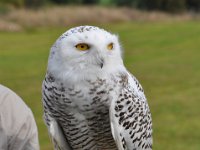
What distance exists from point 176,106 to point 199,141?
2.06 m

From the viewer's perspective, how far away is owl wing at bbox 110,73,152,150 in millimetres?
2176

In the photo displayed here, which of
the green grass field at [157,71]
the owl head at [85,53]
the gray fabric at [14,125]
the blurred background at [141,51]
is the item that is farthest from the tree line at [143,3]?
the owl head at [85,53]

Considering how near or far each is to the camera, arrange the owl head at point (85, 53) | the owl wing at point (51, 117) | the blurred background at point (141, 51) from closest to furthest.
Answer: the owl head at point (85, 53) < the owl wing at point (51, 117) < the blurred background at point (141, 51)

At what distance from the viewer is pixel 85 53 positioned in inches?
79.7

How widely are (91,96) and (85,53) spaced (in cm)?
17

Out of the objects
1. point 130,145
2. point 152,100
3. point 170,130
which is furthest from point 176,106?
point 130,145

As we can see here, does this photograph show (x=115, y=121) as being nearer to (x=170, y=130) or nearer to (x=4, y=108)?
(x=4, y=108)

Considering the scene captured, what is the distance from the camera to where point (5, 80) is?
10547mm

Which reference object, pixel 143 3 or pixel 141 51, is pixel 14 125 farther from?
pixel 143 3

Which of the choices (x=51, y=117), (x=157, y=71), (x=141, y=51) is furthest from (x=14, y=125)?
(x=141, y=51)

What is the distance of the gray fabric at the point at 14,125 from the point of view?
91.0 inches

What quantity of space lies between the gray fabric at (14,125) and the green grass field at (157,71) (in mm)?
497

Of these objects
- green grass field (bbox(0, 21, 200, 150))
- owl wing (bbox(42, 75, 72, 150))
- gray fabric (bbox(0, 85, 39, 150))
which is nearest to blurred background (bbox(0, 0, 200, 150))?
green grass field (bbox(0, 21, 200, 150))

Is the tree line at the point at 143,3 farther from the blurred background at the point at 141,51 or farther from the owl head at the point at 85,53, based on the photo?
the owl head at the point at 85,53
